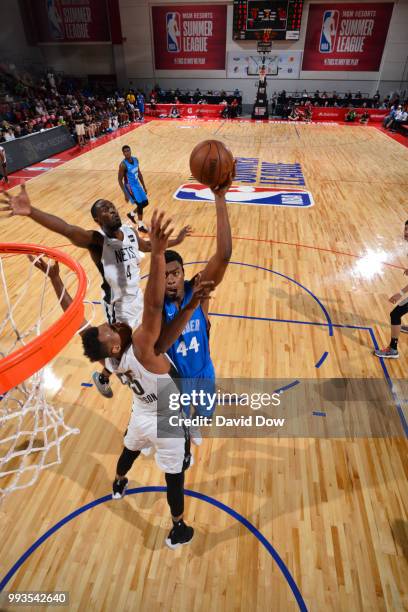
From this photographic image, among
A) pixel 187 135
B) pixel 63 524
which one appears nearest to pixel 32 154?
pixel 187 135

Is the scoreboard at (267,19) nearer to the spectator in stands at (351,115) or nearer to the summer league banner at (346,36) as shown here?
the summer league banner at (346,36)

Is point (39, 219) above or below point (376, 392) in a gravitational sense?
above

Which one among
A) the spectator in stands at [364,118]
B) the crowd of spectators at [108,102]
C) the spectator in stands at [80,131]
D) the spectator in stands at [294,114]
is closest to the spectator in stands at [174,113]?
the crowd of spectators at [108,102]

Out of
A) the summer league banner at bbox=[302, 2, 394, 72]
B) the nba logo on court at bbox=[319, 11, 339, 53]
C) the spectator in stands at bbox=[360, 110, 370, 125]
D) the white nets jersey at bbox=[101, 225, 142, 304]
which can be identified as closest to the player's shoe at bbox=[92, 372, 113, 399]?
the white nets jersey at bbox=[101, 225, 142, 304]

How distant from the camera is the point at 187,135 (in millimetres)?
16547

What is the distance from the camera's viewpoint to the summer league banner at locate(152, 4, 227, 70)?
22.4 meters

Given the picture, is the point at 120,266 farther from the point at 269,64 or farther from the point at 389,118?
the point at 269,64

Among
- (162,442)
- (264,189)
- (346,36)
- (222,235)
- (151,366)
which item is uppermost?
(346,36)

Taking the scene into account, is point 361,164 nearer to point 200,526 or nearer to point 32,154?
point 32,154

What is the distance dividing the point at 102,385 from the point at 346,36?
2586 centimetres

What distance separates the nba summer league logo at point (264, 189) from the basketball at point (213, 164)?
20.9ft

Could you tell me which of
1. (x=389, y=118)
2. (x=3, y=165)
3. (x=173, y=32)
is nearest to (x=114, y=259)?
(x=3, y=165)

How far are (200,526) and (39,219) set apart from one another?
2.42 meters

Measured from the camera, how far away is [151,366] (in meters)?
2.06
